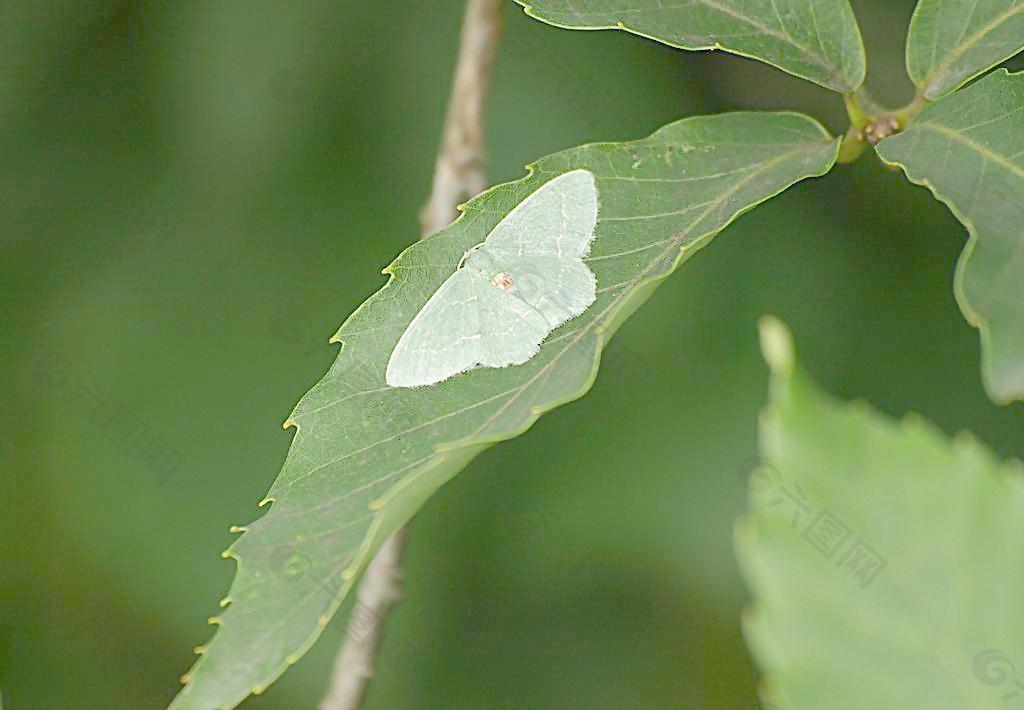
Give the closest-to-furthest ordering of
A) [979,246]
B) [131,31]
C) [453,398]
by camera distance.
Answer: [979,246] → [453,398] → [131,31]

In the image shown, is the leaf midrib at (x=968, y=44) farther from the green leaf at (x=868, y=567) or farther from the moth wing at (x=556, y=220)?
the green leaf at (x=868, y=567)

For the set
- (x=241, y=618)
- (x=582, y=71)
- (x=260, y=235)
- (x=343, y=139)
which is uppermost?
(x=582, y=71)

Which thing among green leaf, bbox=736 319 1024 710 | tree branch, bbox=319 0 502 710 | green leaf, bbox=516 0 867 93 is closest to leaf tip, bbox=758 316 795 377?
green leaf, bbox=736 319 1024 710

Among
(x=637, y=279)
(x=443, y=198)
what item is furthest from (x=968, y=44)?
(x=443, y=198)

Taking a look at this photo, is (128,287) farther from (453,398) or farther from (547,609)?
(453,398)

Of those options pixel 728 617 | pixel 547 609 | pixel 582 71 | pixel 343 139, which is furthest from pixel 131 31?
pixel 728 617

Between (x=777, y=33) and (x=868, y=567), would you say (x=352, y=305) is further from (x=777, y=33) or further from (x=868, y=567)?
(x=868, y=567)
